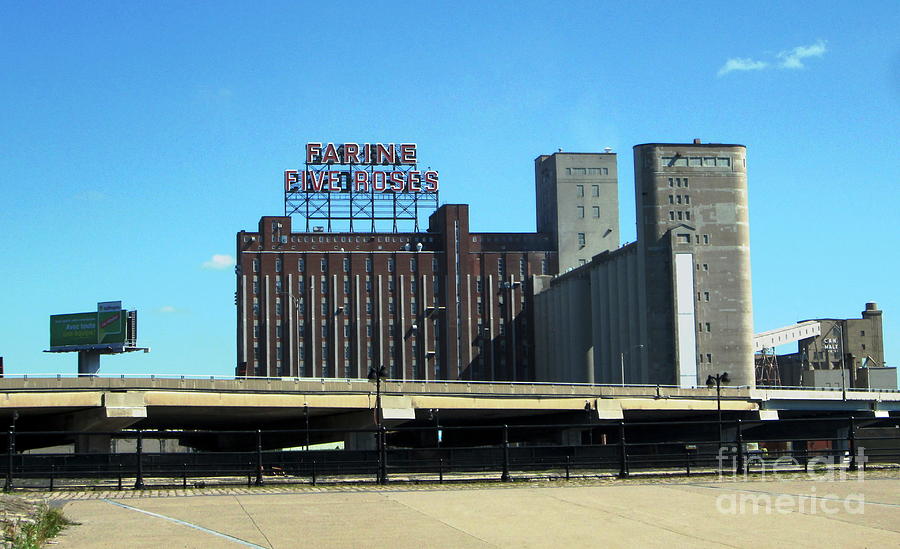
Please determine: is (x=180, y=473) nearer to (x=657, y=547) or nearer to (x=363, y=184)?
(x=657, y=547)

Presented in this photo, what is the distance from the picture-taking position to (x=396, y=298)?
182625mm

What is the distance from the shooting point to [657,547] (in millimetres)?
17641

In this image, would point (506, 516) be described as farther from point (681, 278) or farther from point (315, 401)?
point (681, 278)

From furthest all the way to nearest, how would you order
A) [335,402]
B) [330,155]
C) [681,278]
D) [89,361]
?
[330,155]
[681,278]
[89,361]
[335,402]

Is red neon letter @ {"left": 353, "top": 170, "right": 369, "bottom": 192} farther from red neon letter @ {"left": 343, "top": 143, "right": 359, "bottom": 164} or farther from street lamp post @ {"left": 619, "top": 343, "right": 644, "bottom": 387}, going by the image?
street lamp post @ {"left": 619, "top": 343, "right": 644, "bottom": 387}

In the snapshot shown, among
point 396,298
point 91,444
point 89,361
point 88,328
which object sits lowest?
point 91,444

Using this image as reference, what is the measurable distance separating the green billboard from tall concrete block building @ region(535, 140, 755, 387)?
194 feet

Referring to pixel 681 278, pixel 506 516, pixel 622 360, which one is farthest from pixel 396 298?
pixel 506 516

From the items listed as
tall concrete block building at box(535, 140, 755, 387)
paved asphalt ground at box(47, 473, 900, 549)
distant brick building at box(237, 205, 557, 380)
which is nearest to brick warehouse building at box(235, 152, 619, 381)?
distant brick building at box(237, 205, 557, 380)

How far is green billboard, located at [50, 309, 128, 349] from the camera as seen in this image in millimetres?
127188

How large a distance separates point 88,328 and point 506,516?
114466 mm

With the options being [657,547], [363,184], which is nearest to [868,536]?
[657,547]

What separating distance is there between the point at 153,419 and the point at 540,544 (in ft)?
253

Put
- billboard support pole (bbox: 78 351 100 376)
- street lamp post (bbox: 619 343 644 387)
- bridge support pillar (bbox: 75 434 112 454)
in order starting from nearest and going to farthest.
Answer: bridge support pillar (bbox: 75 434 112 454)
billboard support pole (bbox: 78 351 100 376)
street lamp post (bbox: 619 343 644 387)
